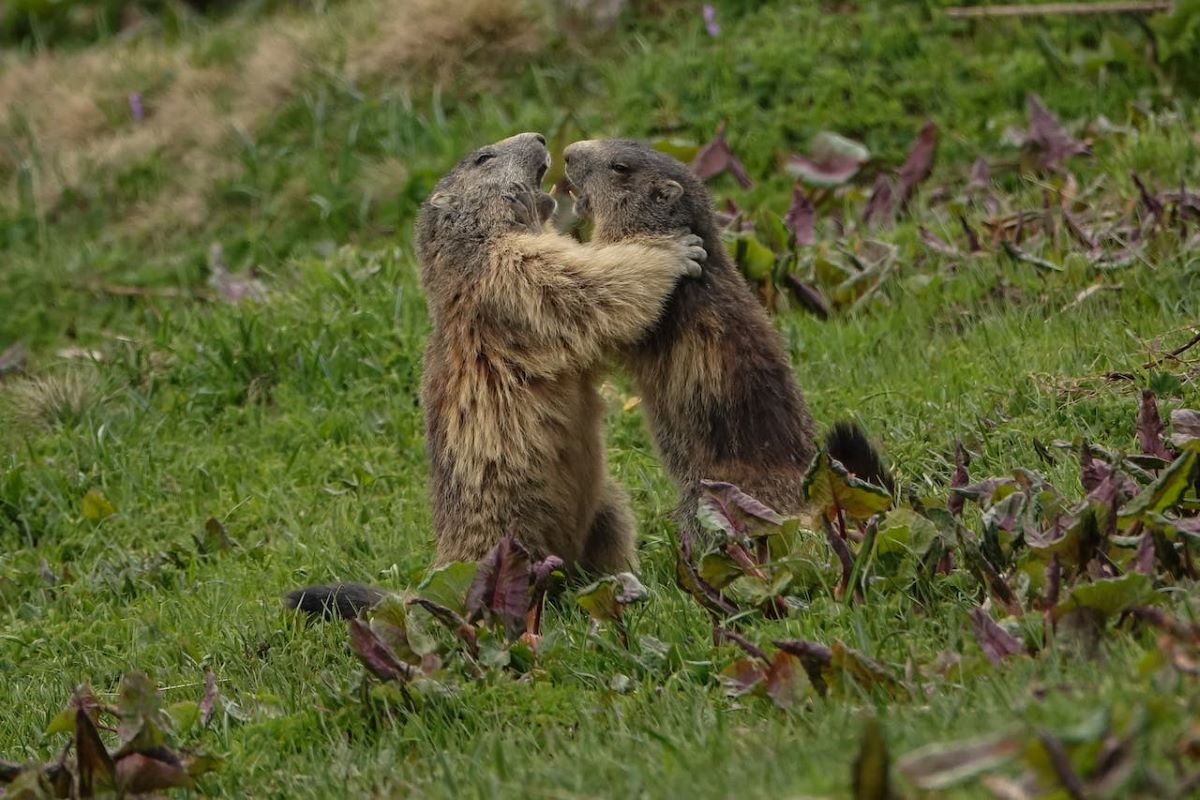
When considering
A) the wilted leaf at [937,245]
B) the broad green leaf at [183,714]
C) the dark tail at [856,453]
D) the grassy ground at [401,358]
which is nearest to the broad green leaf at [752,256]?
the grassy ground at [401,358]

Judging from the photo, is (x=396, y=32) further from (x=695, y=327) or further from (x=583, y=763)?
(x=583, y=763)

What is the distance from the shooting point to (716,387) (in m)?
5.64

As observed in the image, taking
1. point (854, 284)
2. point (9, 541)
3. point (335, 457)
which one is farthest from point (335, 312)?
point (854, 284)

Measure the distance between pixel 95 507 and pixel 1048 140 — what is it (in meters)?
5.18

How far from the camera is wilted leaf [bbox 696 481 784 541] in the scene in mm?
5035

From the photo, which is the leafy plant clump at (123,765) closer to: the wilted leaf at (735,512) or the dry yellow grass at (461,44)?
the wilted leaf at (735,512)

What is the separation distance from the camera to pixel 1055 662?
3.85 metres

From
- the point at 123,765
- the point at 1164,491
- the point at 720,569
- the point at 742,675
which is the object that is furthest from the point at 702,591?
the point at 123,765

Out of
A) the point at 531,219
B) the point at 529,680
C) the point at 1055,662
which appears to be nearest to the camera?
the point at 1055,662

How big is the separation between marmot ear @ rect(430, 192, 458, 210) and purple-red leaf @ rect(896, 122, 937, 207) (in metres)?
3.13

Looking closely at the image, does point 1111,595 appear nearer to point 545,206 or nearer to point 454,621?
point 454,621

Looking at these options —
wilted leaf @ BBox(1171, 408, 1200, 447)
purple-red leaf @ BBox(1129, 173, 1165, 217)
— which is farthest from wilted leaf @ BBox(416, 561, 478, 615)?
purple-red leaf @ BBox(1129, 173, 1165, 217)

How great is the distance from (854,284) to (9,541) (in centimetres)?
407

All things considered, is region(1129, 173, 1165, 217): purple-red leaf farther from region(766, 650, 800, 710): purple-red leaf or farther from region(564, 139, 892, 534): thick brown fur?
region(766, 650, 800, 710): purple-red leaf
